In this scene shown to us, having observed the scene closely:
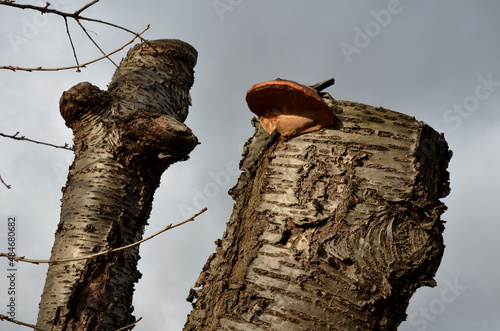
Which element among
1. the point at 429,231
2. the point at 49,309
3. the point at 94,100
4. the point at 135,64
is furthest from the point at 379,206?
the point at 135,64

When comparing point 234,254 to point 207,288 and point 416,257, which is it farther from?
point 416,257

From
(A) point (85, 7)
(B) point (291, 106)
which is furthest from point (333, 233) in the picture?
(A) point (85, 7)

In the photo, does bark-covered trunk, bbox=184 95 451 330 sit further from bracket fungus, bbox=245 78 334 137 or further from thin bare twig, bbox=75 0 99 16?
thin bare twig, bbox=75 0 99 16

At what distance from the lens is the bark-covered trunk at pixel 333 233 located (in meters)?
1.56

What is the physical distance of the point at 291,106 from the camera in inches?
72.0

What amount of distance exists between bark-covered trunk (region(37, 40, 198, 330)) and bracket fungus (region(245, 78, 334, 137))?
1.32 metres

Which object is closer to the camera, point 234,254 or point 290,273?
point 290,273

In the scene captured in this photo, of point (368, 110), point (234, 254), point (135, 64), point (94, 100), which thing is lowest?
point (234, 254)

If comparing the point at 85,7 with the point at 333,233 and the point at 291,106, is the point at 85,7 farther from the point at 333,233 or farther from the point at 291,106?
the point at 333,233

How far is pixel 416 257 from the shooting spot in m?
1.66

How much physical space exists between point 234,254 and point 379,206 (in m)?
0.56

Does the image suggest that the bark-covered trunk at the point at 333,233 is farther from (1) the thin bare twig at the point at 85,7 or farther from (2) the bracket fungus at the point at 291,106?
(1) the thin bare twig at the point at 85,7

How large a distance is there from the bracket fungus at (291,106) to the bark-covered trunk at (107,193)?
132 centimetres

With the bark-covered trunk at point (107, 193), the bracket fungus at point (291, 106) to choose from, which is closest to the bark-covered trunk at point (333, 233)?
the bracket fungus at point (291, 106)
